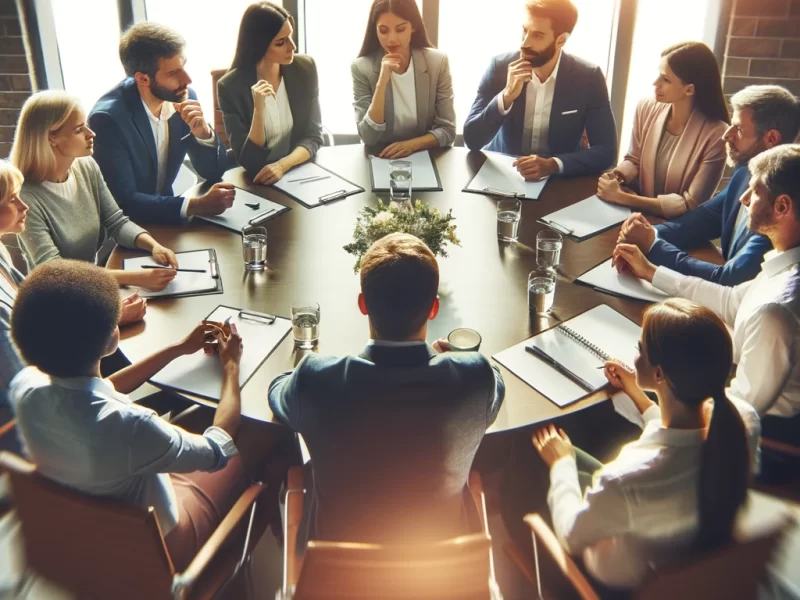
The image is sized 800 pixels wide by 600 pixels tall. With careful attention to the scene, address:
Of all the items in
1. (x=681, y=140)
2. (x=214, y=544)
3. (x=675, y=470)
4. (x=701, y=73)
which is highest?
(x=701, y=73)

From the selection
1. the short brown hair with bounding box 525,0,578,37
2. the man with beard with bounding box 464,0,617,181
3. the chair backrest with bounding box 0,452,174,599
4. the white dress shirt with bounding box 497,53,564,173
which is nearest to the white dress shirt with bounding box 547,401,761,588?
the chair backrest with bounding box 0,452,174,599

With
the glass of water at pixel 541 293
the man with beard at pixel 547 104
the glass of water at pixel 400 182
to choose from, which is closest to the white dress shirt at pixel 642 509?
the glass of water at pixel 541 293


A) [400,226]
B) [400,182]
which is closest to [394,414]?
[400,226]

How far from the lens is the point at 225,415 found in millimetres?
1606

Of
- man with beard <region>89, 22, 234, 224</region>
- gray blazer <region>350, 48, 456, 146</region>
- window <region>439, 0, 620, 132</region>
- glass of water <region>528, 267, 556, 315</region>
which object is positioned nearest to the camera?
glass of water <region>528, 267, 556, 315</region>

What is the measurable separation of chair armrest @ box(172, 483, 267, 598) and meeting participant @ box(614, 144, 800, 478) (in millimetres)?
1067

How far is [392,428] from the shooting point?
1.33 m

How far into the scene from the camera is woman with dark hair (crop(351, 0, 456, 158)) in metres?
3.09

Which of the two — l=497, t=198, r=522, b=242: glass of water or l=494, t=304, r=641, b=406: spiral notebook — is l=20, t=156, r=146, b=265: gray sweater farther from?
l=494, t=304, r=641, b=406: spiral notebook

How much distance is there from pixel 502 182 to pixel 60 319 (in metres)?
1.76

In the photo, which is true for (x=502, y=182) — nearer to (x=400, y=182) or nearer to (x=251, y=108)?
(x=400, y=182)

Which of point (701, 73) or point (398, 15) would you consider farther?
point (398, 15)

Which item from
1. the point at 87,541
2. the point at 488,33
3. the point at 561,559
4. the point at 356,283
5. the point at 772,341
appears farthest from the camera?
the point at 488,33

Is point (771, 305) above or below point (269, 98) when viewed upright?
below
